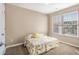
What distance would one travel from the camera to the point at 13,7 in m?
1.61

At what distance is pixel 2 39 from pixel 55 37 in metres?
1.10

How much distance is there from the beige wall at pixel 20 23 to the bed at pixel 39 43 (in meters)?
0.13

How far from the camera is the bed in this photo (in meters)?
1.65

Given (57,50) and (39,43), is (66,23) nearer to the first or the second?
(57,50)

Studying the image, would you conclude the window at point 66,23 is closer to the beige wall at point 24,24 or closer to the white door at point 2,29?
the beige wall at point 24,24

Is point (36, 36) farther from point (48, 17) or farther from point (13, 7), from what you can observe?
point (13, 7)

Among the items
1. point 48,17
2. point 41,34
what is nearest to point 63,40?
point 41,34

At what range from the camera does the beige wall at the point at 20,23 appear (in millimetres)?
1632

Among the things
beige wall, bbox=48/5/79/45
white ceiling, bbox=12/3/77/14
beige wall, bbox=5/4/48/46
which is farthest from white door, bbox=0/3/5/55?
beige wall, bbox=48/5/79/45

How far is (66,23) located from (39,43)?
2.29 ft

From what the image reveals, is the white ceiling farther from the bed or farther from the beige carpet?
the beige carpet

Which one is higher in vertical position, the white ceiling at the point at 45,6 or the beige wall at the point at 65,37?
the white ceiling at the point at 45,6

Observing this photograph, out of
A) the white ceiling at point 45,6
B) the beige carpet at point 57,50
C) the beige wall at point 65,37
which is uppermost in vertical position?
the white ceiling at point 45,6

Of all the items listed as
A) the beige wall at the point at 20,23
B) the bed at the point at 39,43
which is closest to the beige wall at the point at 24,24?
the beige wall at the point at 20,23
